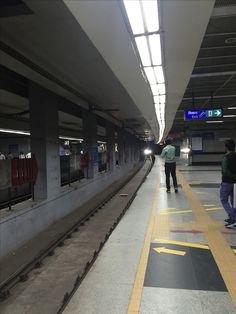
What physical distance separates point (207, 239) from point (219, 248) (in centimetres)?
47

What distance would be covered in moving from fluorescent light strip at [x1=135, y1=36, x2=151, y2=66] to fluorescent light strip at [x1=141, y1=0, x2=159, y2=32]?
1.28ft

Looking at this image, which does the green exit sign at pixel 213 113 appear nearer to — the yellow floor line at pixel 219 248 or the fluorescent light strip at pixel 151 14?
the yellow floor line at pixel 219 248

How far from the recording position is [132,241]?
495 centimetres

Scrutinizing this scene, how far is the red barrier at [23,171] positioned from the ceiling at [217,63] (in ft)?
13.7

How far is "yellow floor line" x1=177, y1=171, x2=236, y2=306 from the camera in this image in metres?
3.46

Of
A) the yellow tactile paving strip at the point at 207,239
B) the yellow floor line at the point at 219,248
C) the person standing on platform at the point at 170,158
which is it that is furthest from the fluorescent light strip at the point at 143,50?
the person standing on platform at the point at 170,158

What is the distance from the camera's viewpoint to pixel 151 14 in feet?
13.6

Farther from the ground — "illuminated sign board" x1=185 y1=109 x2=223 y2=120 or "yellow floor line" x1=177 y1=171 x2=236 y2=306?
"illuminated sign board" x1=185 y1=109 x2=223 y2=120

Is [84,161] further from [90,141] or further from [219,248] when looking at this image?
[219,248]

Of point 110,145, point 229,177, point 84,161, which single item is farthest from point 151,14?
point 110,145

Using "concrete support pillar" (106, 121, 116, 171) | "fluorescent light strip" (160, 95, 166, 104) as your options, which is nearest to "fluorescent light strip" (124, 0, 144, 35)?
"fluorescent light strip" (160, 95, 166, 104)

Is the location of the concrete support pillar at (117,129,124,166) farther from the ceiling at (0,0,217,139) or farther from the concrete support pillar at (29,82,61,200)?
the concrete support pillar at (29,82,61,200)

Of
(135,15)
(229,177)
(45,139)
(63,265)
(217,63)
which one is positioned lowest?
(63,265)

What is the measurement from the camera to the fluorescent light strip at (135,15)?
3.84 m
